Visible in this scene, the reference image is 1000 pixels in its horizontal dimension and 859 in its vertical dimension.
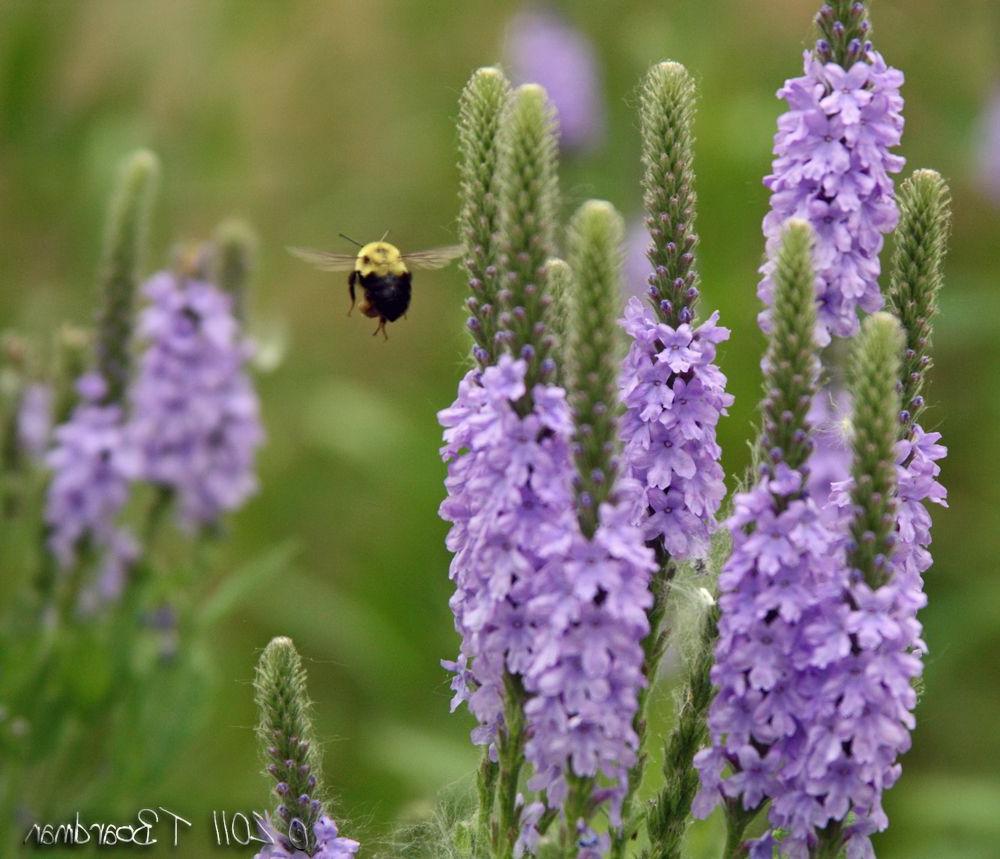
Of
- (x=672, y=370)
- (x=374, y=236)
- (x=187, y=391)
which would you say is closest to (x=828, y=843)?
(x=672, y=370)

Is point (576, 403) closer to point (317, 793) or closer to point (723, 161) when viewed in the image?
point (317, 793)

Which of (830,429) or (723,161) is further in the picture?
(723,161)

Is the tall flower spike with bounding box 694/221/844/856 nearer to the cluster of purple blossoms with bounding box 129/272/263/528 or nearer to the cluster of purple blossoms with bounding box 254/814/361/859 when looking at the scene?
the cluster of purple blossoms with bounding box 254/814/361/859

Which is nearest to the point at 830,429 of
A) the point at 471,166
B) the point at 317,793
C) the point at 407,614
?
the point at 471,166

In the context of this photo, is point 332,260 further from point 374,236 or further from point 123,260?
point 374,236

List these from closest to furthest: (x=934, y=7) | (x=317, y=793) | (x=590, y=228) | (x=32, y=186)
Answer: (x=590, y=228), (x=317, y=793), (x=32, y=186), (x=934, y=7)

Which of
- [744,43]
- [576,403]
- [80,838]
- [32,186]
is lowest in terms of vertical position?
[80,838]

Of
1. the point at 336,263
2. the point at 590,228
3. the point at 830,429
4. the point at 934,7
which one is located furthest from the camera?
the point at 934,7

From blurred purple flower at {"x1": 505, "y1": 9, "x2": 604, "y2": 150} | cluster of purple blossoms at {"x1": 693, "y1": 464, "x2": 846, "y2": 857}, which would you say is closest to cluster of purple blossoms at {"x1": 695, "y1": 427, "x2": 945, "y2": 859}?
cluster of purple blossoms at {"x1": 693, "y1": 464, "x2": 846, "y2": 857}
